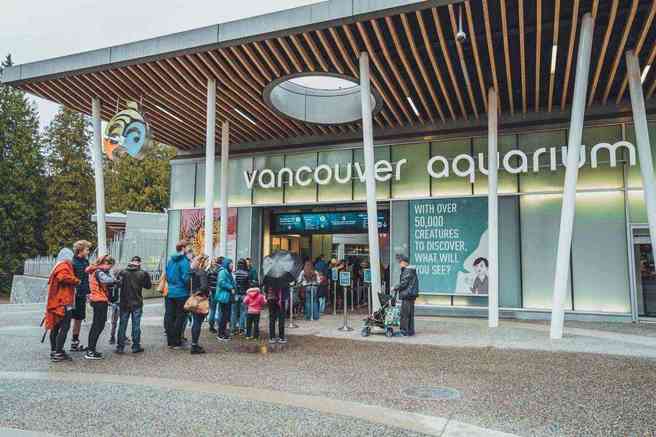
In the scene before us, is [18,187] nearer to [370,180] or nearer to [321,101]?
[321,101]

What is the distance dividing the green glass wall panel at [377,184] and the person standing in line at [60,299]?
10.4m

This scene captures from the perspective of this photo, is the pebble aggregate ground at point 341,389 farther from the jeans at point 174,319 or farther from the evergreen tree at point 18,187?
the evergreen tree at point 18,187

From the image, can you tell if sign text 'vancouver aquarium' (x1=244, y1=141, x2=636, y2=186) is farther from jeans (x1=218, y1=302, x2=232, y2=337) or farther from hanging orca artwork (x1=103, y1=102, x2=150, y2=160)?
jeans (x1=218, y1=302, x2=232, y2=337)

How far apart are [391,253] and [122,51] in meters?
10.1

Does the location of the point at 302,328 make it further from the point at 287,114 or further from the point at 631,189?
the point at 631,189

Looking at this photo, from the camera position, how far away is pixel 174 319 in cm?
862

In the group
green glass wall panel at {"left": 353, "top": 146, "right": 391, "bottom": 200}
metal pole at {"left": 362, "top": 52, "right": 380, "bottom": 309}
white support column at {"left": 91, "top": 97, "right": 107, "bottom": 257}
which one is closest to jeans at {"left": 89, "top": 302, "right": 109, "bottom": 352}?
metal pole at {"left": 362, "top": 52, "right": 380, "bottom": 309}

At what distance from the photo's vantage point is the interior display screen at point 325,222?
56.7 ft

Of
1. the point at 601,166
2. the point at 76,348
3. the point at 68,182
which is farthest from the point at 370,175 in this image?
the point at 68,182

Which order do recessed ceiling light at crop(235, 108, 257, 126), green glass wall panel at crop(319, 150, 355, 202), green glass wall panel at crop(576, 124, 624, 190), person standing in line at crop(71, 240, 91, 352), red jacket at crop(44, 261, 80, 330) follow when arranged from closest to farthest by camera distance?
red jacket at crop(44, 261, 80, 330), person standing in line at crop(71, 240, 91, 352), green glass wall panel at crop(576, 124, 624, 190), recessed ceiling light at crop(235, 108, 257, 126), green glass wall panel at crop(319, 150, 355, 202)

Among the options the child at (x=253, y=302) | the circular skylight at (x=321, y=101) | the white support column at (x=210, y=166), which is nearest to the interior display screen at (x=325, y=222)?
the circular skylight at (x=321, y=101)

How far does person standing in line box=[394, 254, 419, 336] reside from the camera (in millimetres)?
9875

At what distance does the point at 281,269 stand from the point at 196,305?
175 centimetres

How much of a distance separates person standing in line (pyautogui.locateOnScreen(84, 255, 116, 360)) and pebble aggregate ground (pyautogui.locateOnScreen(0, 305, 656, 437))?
315 mm
